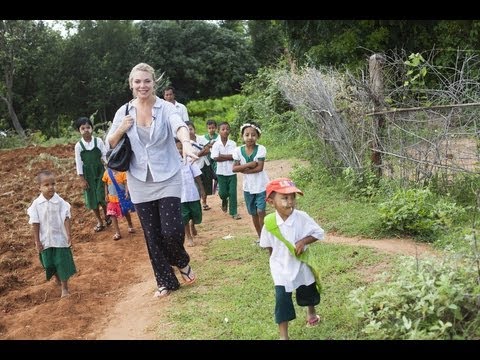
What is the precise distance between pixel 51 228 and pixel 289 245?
2.83 meters

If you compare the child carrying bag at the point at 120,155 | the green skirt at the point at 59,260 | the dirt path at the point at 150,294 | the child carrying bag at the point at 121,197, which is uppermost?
the child carrying bag at the point at 120,155

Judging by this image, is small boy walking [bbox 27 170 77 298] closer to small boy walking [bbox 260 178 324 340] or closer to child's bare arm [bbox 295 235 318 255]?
small boy walking [bbox 260 178 324 340]

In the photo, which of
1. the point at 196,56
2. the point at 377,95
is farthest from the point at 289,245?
the point at 196,56

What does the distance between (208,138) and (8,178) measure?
671 cm

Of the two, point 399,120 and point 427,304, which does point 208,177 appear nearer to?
point 399,120

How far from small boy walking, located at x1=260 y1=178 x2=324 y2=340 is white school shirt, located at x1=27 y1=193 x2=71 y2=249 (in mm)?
2564

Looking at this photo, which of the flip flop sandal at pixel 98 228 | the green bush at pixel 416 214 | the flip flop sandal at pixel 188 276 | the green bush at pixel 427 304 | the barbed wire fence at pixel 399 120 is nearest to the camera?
the green bush at pixel 427 304

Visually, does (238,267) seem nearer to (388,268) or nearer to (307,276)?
(388,268)

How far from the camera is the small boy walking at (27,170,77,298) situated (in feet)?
18.7

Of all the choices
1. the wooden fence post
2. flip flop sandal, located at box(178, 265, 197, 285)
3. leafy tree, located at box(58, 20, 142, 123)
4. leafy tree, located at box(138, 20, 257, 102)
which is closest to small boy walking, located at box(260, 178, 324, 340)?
flip flop sandal, located at box(178, 265, 197, 285)

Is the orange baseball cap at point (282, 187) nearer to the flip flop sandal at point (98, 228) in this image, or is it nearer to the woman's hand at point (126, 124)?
the woman's hand at point (126, 124)

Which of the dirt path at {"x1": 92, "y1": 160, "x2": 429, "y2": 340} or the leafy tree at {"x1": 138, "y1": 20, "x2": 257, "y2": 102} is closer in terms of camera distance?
the dirt path at {"x1": 92, "y1": 160, "x2": 429, "y2": 340}

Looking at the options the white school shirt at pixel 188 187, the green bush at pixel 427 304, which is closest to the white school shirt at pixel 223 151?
the white school shirt at pixel 188 187

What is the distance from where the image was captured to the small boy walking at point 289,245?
4012mm
